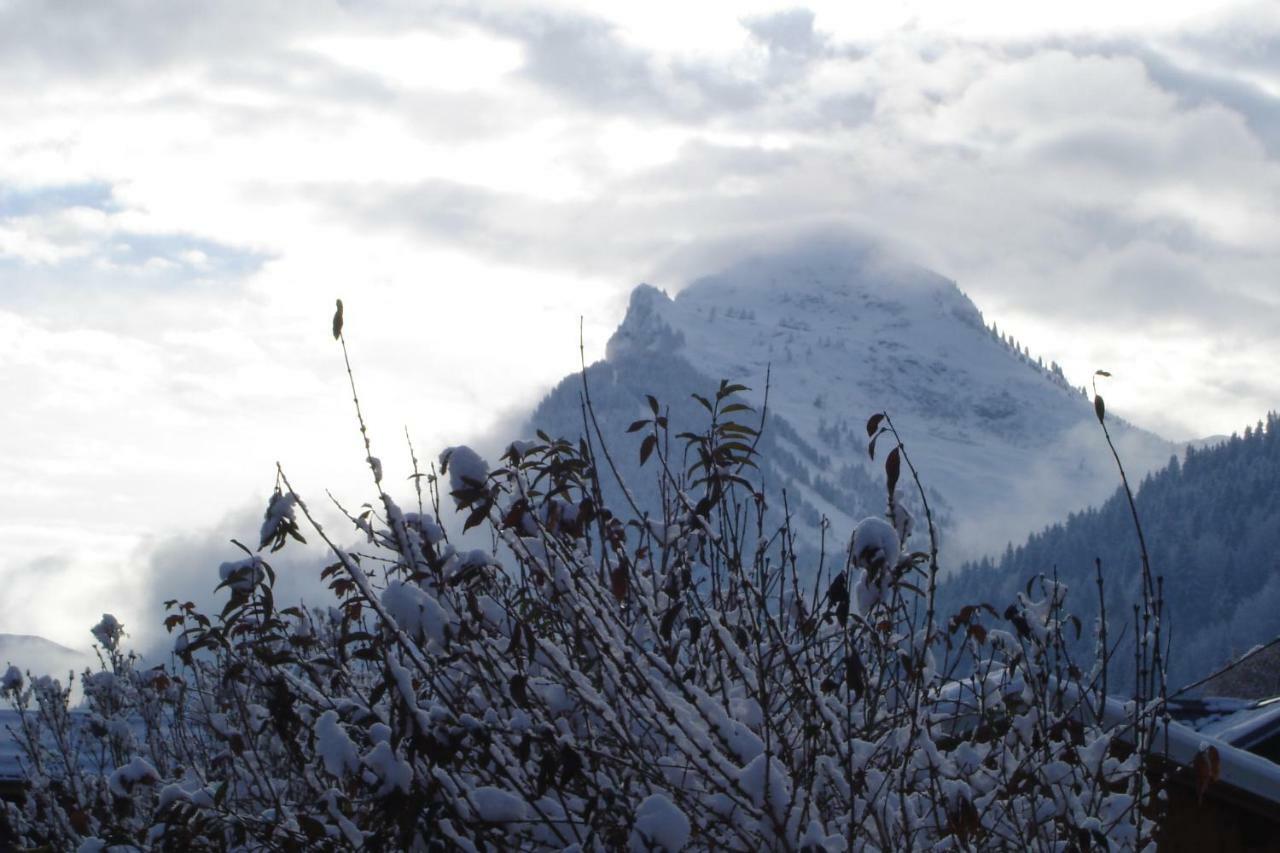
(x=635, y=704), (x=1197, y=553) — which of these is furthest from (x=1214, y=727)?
(x=1197, y=553)

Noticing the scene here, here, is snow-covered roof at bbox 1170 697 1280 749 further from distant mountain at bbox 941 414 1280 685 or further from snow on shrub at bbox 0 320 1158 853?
distant mountain at bbox 941 414 1280 685

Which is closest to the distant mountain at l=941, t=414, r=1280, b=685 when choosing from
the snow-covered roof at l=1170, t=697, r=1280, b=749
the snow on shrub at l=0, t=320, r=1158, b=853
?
the snow-covered roof at l=1170, t=697, r=1280, b=749

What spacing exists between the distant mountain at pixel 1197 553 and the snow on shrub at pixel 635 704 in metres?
104

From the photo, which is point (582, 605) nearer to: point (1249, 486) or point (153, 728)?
point (153, 728)

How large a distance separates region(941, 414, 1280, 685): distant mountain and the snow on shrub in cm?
10423

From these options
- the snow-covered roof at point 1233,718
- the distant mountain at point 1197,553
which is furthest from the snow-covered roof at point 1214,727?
the distant mountain at point 1197,553

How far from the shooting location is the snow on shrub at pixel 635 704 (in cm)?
403

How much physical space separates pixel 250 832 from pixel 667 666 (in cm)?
218

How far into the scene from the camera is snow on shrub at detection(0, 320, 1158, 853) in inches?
159

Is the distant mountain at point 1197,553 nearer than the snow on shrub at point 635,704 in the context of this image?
No

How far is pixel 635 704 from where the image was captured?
4320mm

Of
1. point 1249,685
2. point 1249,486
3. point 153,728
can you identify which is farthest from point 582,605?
point 1249,486

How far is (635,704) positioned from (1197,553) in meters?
124

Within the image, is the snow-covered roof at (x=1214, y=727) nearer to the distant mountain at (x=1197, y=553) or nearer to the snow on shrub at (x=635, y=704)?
the snow on shrub at (x=635, y=704)
